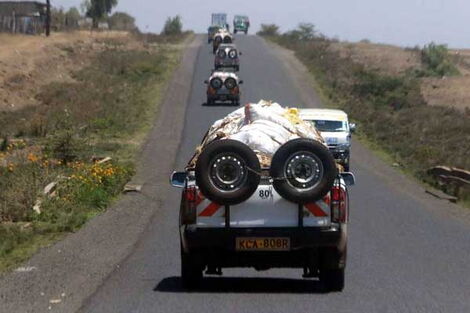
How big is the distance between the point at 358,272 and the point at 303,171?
10.6 ft

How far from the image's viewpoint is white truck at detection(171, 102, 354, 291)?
12.6 metres

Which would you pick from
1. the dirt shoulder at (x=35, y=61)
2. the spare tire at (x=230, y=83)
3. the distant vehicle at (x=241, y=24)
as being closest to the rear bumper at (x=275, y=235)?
the dirt shoulder at (x=35, y=61)

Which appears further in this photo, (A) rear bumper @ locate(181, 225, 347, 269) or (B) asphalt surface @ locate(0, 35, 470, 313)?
(A) rear bumper @ locate(181, 225, 347, 269)

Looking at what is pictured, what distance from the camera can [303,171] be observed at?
41.8 ft

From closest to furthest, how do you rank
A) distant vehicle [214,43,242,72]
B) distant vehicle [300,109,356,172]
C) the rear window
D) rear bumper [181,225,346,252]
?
rear bumper [181,225,346,252]
distant vehicle [300,109,356,172]
the rear window
distant vehicle [214,43,242,72]

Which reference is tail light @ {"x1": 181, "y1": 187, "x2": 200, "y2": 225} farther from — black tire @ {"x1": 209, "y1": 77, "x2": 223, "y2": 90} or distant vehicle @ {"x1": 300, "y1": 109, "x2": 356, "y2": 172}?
→ black tire @ {"x1": 209, "y1": 77, "x2": 223, "y2": 90}

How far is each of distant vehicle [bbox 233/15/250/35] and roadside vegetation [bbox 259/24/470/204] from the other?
2851 centimetres

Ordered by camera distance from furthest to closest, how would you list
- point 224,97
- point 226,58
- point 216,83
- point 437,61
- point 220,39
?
1. point 220,39
2. point 437,61
3. point 226,58
4. point 224,97
5. point 216,83

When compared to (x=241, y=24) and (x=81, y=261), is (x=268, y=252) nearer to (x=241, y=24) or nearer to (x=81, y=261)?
(x=81, y=261)

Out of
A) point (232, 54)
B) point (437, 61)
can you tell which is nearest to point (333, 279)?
point (232, 54)

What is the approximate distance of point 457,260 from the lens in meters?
17.2

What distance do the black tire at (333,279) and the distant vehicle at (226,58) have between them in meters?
56.8

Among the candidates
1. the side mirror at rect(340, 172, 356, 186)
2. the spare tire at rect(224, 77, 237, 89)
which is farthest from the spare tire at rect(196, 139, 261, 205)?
the spare tire at rect(224, 77, 237, 89)

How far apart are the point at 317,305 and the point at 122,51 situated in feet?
224
